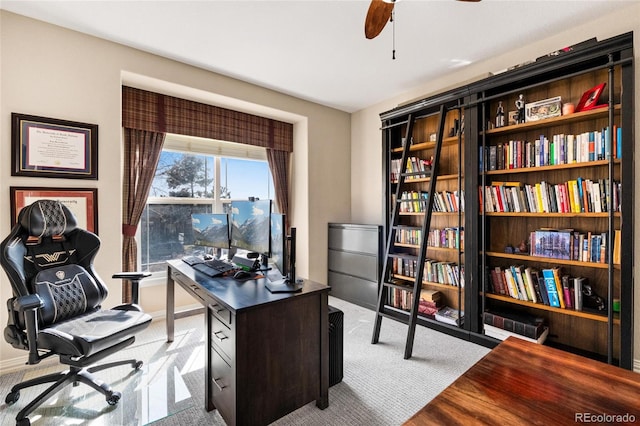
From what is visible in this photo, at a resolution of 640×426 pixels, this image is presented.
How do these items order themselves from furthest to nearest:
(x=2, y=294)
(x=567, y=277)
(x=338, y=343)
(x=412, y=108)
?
(x=412, y=108)
(x=567, y=277)
(x=2, y=294)
(x=338, y=343)

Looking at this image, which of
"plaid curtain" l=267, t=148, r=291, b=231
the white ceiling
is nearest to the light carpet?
"plaid curtain" l=267, t=148, r=291, b=231

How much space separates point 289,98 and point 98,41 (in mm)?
2007

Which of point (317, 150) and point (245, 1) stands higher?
point (245, 1)

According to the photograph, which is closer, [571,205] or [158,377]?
[158,377]

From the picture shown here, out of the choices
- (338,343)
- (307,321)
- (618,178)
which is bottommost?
(338,343)

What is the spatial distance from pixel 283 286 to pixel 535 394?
127 cm

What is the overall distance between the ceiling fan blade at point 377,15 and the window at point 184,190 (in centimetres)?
251

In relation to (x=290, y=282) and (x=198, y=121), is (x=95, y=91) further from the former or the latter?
(x=290, y=282)

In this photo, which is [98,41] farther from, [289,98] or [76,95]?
[289,98]

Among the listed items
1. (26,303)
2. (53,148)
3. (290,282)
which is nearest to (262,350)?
(290,282)

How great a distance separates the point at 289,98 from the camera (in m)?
3.82

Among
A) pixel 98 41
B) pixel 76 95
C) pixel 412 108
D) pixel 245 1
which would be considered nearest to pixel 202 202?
pixel 76 95

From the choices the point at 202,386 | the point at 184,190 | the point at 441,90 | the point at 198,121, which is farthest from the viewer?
the point at 184,190

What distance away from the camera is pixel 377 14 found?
5.52 ft
